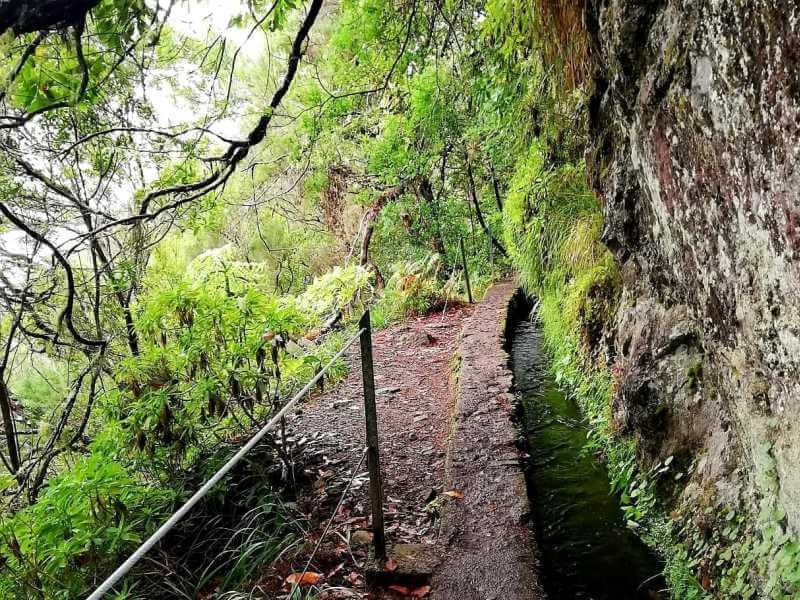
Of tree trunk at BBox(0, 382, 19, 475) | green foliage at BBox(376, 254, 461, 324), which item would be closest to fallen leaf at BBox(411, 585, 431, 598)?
tree trunk at BBox(0, 382, 19, 475)

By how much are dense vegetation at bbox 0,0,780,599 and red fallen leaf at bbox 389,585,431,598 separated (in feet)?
2.60

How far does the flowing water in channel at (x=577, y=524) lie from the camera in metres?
2.78

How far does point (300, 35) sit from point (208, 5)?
55 centimetres

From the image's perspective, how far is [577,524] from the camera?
→ 3289 millimetres

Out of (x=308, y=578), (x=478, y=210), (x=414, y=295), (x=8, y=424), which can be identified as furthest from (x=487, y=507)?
(x=478, y=210)

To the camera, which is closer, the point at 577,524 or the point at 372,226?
the point at 577,524

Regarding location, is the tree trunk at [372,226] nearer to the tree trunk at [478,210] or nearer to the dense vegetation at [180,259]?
the tree trunk at [478,210]

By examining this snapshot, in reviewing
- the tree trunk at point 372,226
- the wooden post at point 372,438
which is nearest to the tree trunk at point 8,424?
the wooden post at point 372,438

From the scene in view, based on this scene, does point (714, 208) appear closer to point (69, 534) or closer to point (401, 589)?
point (401, 589)

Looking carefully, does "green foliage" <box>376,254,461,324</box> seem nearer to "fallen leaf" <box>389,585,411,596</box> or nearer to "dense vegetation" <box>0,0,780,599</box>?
"dense vegetation" <box>0,0,780,599</box>

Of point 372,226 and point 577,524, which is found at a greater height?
point 372,226

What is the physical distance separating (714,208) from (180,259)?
4.89 metres

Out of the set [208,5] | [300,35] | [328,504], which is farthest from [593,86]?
[328,504]

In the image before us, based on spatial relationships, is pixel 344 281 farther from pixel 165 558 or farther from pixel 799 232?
pixel 799 232
